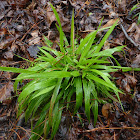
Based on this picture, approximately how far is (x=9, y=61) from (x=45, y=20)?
956mm

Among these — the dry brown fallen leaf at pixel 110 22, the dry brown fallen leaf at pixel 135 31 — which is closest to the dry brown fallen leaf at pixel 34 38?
the dry brown fallen leaf at pixel 110 22

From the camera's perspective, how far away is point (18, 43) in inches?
75.7

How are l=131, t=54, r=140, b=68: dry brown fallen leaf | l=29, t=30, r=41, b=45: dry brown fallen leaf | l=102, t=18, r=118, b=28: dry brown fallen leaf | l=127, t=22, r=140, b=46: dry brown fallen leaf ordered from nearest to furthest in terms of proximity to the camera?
l=131, t=54, r=140, b=68: dry brown fallen leaf
l=127, t=22, r=140, b=46: dry brown fallen leaf
l=102, t=18, r=118, b=28: dry brown fallen leaf
l=29, t=30, r=41, b=45: dry brown fallen leaf

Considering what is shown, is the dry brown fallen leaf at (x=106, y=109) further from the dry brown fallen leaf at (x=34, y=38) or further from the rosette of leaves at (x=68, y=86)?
the dry brown fallen leaf at (x=34, y=38)

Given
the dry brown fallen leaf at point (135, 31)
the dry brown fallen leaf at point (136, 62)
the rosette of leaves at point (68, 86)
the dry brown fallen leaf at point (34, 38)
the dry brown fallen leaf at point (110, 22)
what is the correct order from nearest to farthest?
the rosette of leaves at point (68, 86)
the dry brown fallen leaf at point (136, 62)
the dry brown fallen leaf at point (135, 31)
the dry brown fallen leaf at point (110, 22)
the dry brown fallen leaf at point (34, 38)

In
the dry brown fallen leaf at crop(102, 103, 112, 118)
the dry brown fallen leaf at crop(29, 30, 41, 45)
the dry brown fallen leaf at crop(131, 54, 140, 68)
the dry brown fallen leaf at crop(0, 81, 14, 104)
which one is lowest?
the dry brown fallen leaf at crop(102, 103, 112, 118)

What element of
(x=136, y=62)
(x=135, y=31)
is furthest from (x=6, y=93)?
(x=135, y=31)

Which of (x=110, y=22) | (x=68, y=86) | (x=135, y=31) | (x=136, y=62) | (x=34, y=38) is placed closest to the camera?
(x=68, y=86)

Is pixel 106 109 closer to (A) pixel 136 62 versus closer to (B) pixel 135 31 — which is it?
(A) pixel 136 62

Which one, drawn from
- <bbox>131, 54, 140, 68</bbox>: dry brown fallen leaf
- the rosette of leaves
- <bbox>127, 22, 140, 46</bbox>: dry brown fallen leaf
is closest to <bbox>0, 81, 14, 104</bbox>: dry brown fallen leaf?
the rosette of leaves

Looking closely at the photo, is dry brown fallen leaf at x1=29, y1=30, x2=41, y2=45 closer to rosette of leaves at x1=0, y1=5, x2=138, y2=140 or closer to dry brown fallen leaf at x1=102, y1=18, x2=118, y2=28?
rosette of leaves at x1=0, y1=5, x2=138, y2=140

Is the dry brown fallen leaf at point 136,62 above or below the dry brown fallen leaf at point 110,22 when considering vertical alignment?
below

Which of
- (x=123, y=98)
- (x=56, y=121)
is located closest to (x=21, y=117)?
(x=56, y=121)

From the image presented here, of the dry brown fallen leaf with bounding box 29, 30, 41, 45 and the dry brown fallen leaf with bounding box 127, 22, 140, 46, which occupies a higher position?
the dry brown fallen leaf with bounding box 29, 30, 41, 45
